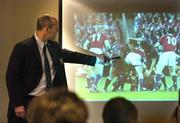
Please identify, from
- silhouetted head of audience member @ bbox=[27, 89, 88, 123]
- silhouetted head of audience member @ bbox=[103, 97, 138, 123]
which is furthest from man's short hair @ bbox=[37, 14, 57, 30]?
silhouetted head of audience member @ bbox=[27, 89, 88, 123]

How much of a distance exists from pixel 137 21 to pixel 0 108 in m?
1.80

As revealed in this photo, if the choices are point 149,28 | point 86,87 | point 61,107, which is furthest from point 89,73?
point 61,107

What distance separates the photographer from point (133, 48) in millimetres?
4809

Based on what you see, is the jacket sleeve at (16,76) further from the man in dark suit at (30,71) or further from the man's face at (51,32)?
the man's face at (51,32)

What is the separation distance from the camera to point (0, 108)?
16.3 feet

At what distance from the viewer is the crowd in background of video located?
479cm

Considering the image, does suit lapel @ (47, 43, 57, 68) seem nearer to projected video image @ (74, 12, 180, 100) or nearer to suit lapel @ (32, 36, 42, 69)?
suit lapel @ (32, 36, 42, 69)

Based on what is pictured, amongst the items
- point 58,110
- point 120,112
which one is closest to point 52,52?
point 120,112

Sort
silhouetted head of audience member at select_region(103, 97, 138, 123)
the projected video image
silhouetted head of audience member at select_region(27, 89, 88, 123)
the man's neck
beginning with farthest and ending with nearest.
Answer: the projected video image, the man's neck, silhouetted head of audience member at select_region(103, 97, 138, 123), silhouetted head of audience member at select_region(27, 89, 88, 123)

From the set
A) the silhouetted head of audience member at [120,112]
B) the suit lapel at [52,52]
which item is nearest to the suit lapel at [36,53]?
the suit lapel at [52,52]

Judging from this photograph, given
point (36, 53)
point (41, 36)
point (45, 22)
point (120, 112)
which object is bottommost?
point (120, 112)

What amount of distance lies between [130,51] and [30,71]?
5.04 ft

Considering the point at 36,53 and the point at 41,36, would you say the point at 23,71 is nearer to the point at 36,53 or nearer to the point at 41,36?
the point at 36,53

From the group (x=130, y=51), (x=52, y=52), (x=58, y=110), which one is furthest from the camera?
(x=130, y=51)
